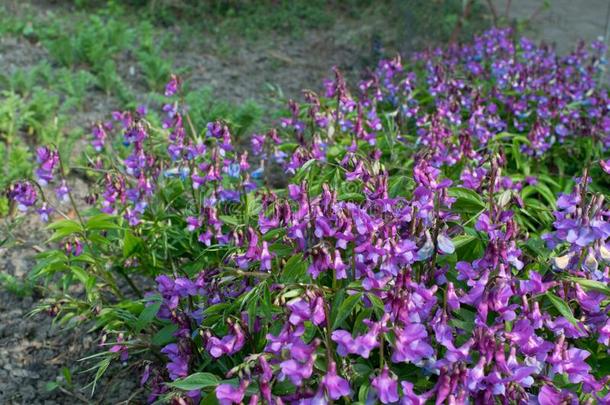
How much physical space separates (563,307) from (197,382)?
1011mm

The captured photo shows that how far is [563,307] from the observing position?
1.85 metres

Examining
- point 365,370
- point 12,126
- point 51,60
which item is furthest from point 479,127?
point 51,60

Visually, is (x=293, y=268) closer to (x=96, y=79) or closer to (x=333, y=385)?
(x=333, y=385)

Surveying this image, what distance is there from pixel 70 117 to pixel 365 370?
12.8ft

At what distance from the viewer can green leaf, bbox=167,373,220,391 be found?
1873 mm

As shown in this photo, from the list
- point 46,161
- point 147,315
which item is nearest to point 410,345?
point 147,315

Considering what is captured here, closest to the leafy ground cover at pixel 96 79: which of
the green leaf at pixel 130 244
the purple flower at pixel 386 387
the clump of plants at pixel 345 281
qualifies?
the clump of plants at pixel 345 281

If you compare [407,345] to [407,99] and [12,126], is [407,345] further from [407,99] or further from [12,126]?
[12,126]

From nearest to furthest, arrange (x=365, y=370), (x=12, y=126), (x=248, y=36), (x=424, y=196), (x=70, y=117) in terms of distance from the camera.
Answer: (x=365, y=370) < (x=424, y=196) < (x=12, y=126) < (x=70, y=117) < (x=248, y=36)

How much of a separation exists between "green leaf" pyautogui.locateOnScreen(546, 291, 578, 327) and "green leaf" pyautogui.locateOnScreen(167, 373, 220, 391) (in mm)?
936

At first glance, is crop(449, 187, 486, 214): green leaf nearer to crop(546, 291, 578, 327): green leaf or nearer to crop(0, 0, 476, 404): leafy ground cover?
crop(546, 291, 578, 327): green leaf

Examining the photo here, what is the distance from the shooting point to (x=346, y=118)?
3.92m

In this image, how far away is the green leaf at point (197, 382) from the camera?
1.87m

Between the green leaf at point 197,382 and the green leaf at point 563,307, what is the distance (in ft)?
3.07
